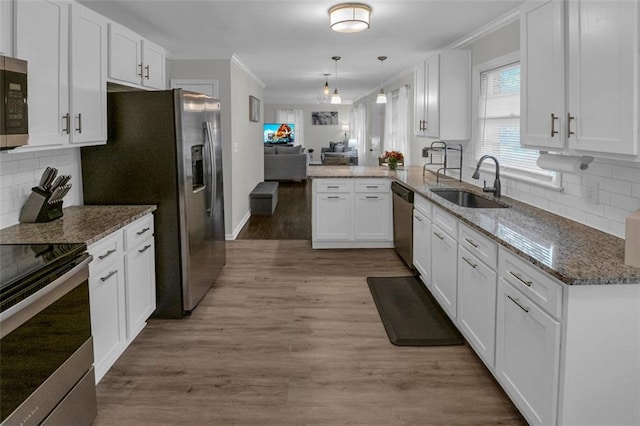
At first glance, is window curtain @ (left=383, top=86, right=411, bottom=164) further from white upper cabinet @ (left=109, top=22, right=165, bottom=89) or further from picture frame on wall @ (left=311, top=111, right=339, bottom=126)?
picture frame on wall @ (left=311, top=111, right=339, bottom=126)

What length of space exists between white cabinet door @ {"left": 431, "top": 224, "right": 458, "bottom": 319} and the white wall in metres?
14.4

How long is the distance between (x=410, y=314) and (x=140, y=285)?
1.97m

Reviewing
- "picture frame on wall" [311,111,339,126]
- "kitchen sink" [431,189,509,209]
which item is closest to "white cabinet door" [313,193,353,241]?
"kitchen sink" [431,189,509,209]

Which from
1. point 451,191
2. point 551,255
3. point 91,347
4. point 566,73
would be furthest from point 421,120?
point 91,347

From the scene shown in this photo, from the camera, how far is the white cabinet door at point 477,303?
2637 millimetres

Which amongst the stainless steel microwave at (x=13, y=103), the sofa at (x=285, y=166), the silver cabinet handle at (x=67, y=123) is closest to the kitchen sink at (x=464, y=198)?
the silver cabinet handle at (x=67, y=123)

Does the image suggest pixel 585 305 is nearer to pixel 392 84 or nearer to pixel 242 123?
pixel 242 123

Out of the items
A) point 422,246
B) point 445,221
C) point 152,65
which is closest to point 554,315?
point 445,221

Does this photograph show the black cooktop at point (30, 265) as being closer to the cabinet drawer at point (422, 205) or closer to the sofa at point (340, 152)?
the cabinet drawer at point (422, 205)

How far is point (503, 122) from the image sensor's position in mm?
4375

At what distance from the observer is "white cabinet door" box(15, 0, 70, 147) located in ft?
7.79

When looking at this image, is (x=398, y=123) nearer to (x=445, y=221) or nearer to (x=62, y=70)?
(x=445, y=221)

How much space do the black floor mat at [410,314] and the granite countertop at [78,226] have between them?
74.9 inches

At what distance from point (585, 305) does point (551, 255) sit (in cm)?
32
